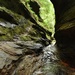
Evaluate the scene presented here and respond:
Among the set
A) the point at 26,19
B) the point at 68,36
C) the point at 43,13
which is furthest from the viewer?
the point at 43,13

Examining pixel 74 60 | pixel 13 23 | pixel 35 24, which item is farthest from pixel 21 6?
pixel 74 60

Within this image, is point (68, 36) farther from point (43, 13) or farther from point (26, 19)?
point (43, 13)

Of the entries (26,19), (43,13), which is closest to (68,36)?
(26,19)

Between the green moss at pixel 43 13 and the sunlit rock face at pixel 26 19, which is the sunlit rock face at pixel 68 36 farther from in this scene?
the green moss at pixel 43 13

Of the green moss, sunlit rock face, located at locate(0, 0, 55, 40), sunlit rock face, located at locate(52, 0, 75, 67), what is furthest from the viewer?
the green moss

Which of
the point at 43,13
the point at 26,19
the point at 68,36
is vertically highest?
the point at 43,13

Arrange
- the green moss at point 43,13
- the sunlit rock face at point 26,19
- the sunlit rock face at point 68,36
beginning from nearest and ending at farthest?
the sunlit rock face at point 68,36 < the sunlit rock face at point 26,19 < the green moss at point 43,13

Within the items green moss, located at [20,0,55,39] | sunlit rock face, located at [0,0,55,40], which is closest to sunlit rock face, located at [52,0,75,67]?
sunlit rock face, located at [0,0,55,40]

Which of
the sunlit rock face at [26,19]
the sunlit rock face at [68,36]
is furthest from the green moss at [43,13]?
the sunlit rock face at [68,36]

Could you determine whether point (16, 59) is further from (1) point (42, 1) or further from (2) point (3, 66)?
(1) point (42, 1)

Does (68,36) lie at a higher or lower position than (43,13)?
lower

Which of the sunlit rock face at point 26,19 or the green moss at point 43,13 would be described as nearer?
the sunlit rock face at point 26,19

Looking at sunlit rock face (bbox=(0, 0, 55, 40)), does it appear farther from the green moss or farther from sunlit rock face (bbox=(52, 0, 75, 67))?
sunlit rock face (bbox=(52, 0, 75, 67))

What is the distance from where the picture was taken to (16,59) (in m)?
7.87
